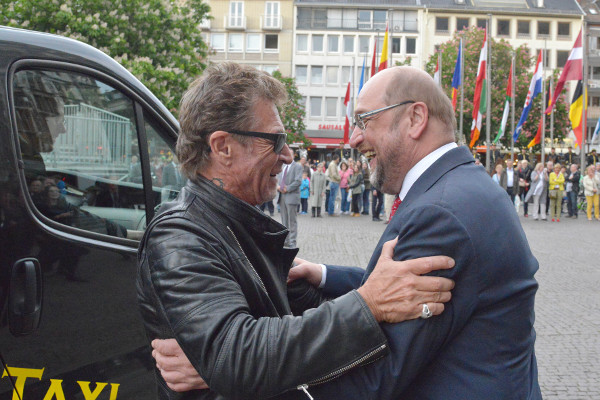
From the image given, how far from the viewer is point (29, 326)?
2225mm

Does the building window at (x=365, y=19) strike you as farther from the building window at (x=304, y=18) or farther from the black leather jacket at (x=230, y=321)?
the black leather jacket at (x=230, y=321)

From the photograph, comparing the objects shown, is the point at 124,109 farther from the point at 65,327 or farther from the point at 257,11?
the point at 257,11

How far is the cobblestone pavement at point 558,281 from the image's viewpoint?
5.15 meters

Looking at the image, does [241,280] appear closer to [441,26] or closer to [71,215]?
[71,215]

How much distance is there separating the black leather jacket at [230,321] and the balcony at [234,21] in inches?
2524

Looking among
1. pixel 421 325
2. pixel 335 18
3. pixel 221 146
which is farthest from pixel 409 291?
pixel 335 18

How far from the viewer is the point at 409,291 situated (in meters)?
1.52

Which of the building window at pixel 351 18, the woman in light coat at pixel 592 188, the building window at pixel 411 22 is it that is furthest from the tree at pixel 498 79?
the woman in light coat at pixel 592 188

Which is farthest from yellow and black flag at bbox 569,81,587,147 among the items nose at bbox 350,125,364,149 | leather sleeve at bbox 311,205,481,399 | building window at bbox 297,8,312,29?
building window at bbox 297,8,312,29

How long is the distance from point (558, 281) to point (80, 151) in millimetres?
8392

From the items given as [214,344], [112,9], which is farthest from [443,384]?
[112,9]

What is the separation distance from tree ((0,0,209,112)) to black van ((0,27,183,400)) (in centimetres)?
1304

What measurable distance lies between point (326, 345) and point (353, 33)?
65.1m

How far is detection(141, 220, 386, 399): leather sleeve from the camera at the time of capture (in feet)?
4.90
